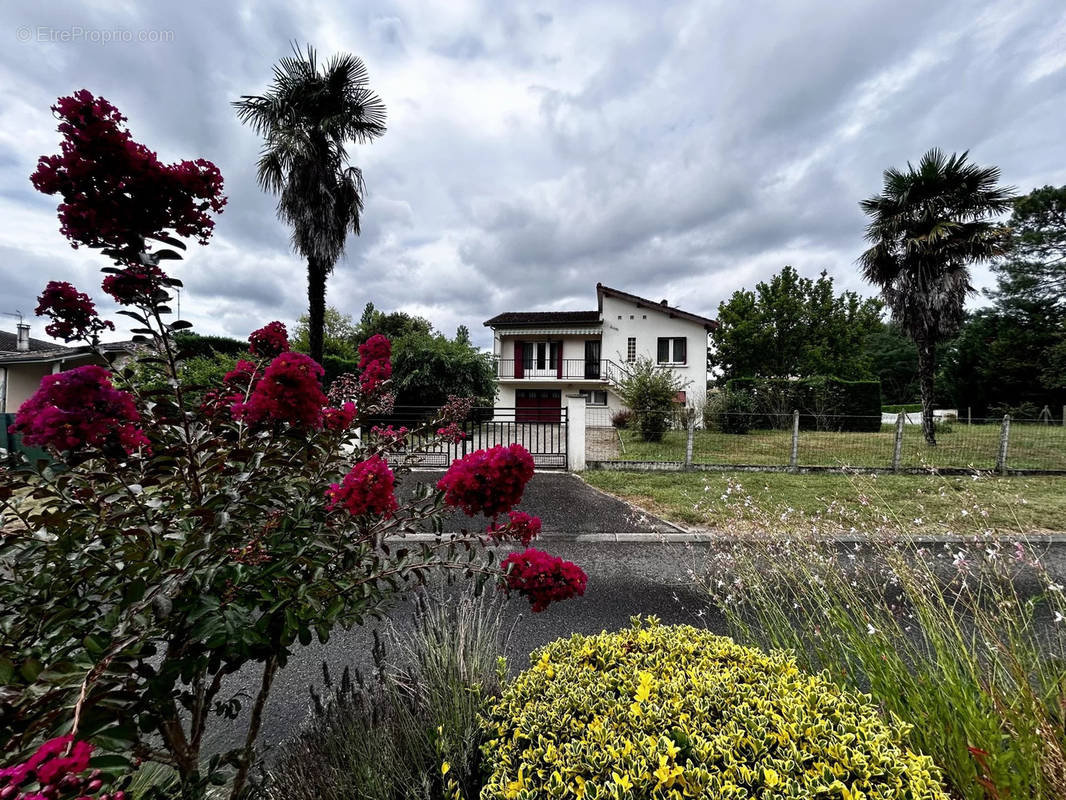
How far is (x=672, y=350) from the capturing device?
19.8 m

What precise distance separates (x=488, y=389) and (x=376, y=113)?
10.5 metres

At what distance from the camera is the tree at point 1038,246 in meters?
21.8

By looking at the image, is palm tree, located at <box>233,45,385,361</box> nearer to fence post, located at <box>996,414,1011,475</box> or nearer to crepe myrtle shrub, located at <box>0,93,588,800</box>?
crepe myrtle shrub, located at <box>0,93,588,800</box>

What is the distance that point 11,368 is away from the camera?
52.4ft

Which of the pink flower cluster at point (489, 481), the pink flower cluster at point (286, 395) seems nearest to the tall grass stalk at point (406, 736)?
the pink flower cluster at point (489, 481)

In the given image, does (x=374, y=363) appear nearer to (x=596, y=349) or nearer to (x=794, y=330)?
(x=596, y=349)

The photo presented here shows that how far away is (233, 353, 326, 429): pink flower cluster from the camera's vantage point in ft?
4.60

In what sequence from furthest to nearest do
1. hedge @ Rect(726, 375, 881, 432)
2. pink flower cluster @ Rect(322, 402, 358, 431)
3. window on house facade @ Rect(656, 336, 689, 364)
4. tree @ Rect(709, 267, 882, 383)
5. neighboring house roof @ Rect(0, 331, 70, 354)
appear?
tree @ Rect(709, 267, 882, 383) < neighboring house roof @ Rect(0, 331, 70, 354) < window on house facade @ Rect(656, 336, 689, 364) < hedge @ Rect(726, 375, 881, 432) < pink flower cluster @ Rect(322, 402, 358, 431)

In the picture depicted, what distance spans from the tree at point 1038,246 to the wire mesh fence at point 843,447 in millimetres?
18525

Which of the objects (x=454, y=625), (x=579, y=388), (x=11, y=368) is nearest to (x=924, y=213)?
(x=579, y=388)

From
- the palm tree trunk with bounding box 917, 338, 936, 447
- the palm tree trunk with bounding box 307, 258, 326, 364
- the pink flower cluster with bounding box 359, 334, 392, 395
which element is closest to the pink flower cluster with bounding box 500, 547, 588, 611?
the pink flower cluster with bounding box 359, 334, 392, 395

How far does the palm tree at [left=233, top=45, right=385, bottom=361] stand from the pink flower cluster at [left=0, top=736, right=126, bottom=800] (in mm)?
11020

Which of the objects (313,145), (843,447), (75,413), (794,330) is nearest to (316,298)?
(313,145)

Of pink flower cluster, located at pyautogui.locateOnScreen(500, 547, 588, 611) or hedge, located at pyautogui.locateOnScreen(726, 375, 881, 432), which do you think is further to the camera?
hedge, located at pyautogui.locateOnScreen(726, 375, 881, 432)
